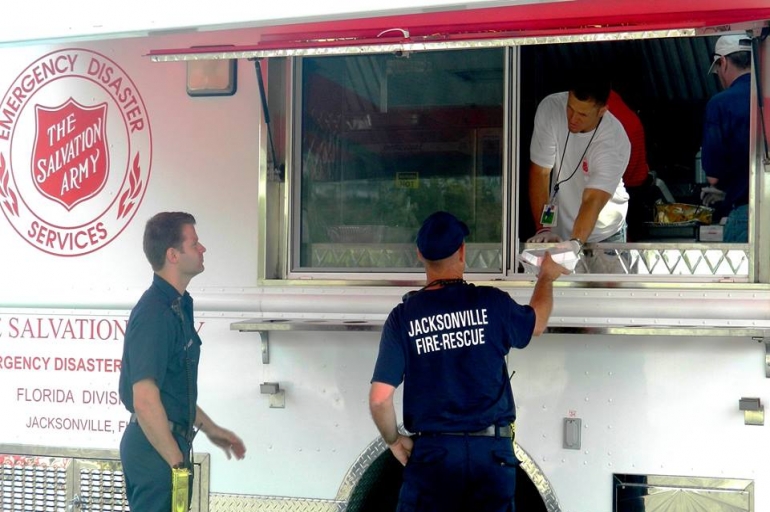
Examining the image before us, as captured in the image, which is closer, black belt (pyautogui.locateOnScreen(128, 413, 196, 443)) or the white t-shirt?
black belt (pyautogui.locateOnScreen(128, 413, 196, 443))

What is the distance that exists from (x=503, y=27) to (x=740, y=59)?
0.98 meters

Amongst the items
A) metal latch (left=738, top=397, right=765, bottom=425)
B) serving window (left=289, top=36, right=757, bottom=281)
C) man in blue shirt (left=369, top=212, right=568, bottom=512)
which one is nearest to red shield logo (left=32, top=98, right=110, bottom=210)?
serving window (left=289, top=36, right=757, bottom=281)

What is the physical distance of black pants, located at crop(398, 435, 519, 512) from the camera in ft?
10.4

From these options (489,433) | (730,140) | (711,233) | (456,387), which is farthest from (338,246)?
(730,140)

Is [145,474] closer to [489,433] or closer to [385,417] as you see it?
[385,417]

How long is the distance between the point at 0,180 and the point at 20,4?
1065 millimetres

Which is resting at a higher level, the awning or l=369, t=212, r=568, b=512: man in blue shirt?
the awning

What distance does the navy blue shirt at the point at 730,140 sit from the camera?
348 centimetres

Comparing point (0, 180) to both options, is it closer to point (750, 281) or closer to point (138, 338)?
point (138, 338)

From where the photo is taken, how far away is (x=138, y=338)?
348 centimetres

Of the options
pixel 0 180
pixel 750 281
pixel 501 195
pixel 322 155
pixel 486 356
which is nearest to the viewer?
pixel 486 356

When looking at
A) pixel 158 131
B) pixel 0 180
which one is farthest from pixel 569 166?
pixel 0 180

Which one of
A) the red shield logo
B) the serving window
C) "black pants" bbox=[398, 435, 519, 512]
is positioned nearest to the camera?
"black pants" bbox=[398, 435, 519, 512]

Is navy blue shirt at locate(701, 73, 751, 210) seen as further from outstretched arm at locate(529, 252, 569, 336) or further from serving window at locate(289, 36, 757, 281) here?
outstretched arm at locate(529, 252, 569, 336)
